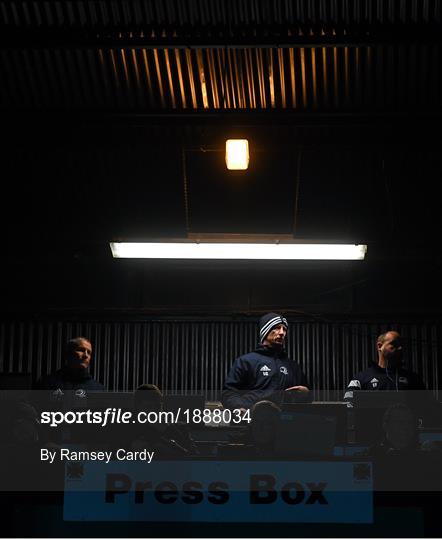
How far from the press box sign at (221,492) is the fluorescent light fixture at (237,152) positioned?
Result: 257cm

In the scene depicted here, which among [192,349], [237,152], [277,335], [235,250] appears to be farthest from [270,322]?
[192,349]

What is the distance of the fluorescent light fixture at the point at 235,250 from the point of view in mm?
5953

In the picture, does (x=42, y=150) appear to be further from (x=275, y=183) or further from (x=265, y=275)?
(x=265, y=275)

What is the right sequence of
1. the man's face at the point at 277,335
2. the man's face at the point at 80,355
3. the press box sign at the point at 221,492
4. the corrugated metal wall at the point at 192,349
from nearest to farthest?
the press box sign at the point at 221,492 < the man's face at the point at 80,355 < the man's face at the point at 277,335 < the corrugated metal wall at the point at 192,349

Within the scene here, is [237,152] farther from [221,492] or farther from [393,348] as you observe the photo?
[221,492]

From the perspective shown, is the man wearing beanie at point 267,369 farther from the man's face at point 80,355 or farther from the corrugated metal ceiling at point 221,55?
the corrugated metal ceiling at point 221,55

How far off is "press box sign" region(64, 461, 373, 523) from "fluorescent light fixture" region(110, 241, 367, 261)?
2463 mm

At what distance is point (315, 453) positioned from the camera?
12.4ft

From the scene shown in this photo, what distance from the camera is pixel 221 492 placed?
369 centimetres

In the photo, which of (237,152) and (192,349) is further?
(192,349)

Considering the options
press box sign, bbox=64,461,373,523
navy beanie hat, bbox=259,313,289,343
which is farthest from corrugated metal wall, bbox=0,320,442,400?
press box sign, bbox=64,461,373,523

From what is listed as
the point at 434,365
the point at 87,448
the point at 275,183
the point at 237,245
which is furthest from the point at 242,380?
the point at 434,365

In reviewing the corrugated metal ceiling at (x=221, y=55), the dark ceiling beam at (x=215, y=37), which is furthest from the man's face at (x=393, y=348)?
the dark ceiling beam at (x=215, y=37)

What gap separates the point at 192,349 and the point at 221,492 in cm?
431
